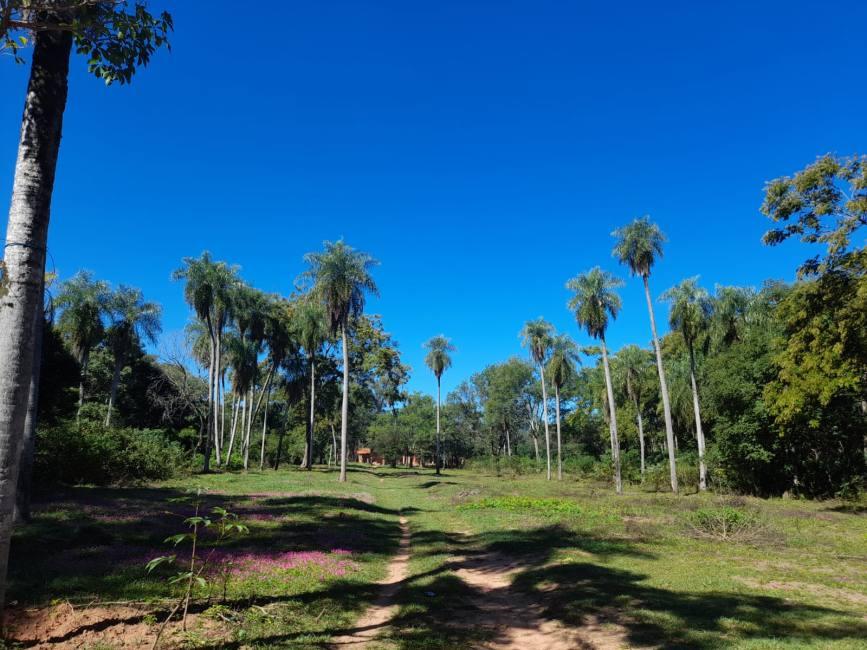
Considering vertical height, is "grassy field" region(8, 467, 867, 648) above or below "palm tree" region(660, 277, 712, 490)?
below

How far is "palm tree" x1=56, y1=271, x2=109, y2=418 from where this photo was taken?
3406cm

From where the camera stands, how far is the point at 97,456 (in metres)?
20.7

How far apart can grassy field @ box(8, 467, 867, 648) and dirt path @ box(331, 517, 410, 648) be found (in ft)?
0.47

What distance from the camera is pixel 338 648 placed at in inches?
233

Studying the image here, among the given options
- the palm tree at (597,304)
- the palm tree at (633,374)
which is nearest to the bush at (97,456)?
the palm tree at (597,304)

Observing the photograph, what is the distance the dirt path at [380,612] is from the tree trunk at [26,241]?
3777mm

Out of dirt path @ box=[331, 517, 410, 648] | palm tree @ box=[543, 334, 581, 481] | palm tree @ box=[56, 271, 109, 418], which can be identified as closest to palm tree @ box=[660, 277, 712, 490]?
A: palm tree @ box=[543, 334, 581, 481]

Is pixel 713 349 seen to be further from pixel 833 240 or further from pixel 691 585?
pixel 691 585

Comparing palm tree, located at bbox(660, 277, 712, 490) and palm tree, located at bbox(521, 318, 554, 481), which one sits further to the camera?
palm tree, located at bbox(521, 318, 554, 481)

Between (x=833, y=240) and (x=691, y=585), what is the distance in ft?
50.3

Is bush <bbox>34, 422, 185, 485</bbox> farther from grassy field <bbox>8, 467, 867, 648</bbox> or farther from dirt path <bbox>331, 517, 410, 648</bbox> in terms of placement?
dirt path <bbox>331, 517, 410, 648</bbox>

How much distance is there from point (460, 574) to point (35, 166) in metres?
10.1

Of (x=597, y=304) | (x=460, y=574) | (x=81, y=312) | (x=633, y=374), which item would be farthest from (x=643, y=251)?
(x=81, y=312)

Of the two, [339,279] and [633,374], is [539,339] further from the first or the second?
[339,279]
